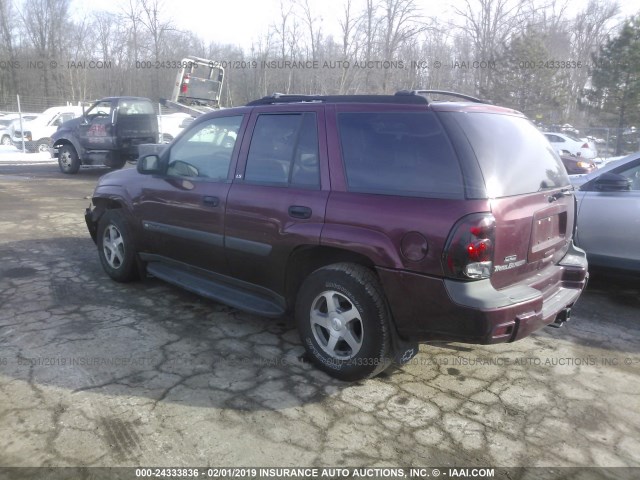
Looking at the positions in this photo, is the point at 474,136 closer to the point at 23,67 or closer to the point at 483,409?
the point at 483,409

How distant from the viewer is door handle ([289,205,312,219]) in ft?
11.1

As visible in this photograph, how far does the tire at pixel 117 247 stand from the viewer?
4.92 metres

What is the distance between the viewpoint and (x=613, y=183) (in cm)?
486

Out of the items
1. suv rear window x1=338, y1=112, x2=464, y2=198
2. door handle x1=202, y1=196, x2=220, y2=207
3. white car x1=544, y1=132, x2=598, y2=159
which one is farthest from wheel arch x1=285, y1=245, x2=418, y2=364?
white car x1=544, y1=132, x2=598, y2=159

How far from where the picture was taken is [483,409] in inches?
121

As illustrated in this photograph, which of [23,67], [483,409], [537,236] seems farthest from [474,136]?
[23,67]

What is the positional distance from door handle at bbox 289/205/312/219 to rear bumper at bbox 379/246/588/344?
661 millimetres

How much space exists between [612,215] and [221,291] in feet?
12.2

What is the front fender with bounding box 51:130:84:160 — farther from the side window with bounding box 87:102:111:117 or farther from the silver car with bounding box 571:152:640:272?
the silver car with bounding box 571:152:640:272

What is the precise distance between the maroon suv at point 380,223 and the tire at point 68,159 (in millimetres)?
11614

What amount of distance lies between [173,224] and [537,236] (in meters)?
2.86

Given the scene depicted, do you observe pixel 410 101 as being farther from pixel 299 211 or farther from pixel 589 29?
pixel 589 29

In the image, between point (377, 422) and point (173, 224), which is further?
point (173, 224)

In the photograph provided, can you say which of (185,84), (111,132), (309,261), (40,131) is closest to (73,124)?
(111,132)
